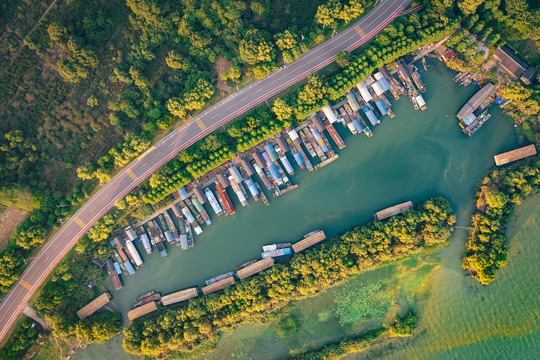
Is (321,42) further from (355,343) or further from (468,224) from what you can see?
(355,343)

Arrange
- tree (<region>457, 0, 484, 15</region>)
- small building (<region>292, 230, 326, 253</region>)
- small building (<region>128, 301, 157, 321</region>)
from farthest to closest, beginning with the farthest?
small building (<region>128, 301, 157, 321</region>)
small building (<region>292, 230, 326, 253</region>)
tree (<region>457, 0, 484, 15</region>)

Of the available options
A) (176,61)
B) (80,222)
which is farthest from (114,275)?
(176,61)

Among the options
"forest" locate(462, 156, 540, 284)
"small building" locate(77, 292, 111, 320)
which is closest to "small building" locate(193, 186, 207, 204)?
"small building" locate(77, 292, 111, 320)

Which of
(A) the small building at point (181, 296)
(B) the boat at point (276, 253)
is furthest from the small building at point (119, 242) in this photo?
(B) the boat at point (276, 253)

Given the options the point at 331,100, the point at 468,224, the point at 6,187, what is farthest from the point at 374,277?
the point at 6,187

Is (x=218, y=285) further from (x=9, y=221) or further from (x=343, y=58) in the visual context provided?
(x=343, y=58)

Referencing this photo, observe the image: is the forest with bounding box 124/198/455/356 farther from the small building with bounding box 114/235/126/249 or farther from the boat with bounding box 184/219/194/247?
the small building with bounding box 114/235/126/249
